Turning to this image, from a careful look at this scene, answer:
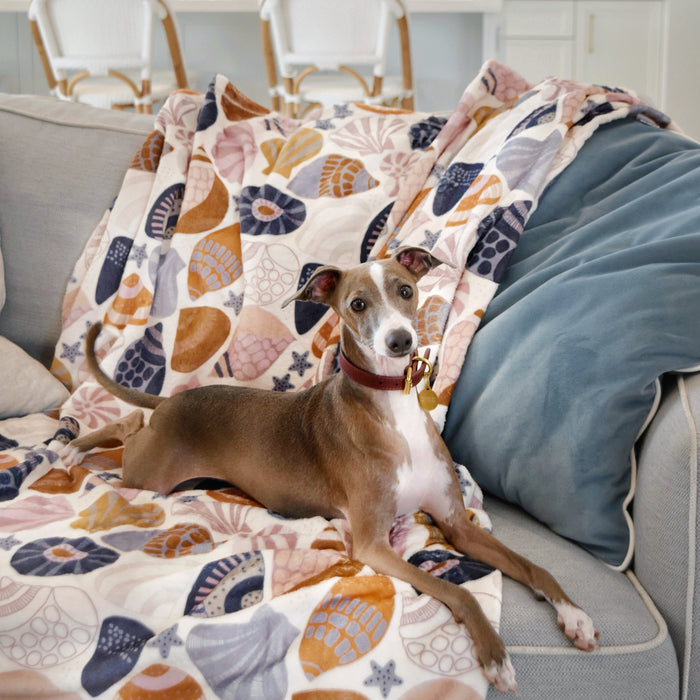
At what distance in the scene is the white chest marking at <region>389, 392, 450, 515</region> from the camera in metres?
1.29

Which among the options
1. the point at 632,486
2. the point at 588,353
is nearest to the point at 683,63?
the point at 588,353

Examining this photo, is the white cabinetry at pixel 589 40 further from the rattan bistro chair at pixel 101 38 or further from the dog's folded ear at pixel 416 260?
the dog's folded ear at pixel 416 260

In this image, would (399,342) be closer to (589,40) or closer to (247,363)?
(247,363)

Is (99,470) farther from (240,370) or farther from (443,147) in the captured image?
(443,147)

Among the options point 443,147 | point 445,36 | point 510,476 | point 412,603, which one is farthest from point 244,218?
point 445,36

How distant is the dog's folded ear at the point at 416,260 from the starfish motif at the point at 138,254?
74 cm

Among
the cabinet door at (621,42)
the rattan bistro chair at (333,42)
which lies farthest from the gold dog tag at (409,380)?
the cabinet door at (621,42)

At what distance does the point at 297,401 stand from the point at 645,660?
712mm

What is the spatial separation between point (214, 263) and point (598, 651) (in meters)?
1.17

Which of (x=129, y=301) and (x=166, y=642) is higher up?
(x=129, y=301)

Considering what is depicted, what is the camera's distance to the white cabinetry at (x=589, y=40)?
4.99 meters

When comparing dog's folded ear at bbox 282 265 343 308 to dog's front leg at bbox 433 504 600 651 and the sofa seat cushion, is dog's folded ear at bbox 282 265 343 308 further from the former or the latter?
the sofa seat cushion

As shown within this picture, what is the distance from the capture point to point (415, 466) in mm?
1294

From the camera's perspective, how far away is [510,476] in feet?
4.29
